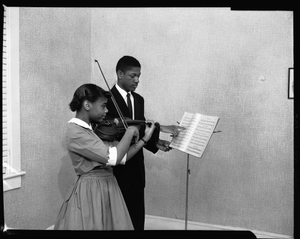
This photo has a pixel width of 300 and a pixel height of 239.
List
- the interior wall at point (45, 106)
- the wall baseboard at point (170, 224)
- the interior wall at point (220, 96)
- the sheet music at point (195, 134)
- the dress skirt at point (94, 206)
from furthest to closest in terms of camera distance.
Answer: the wall baseboard at point (170, 224), the interior wall at point (220, 96), the interior wall at point (45, 106), the sheet music at point (195, 134), the dress skirt at point (94, 206)

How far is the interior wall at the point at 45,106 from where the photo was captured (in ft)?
5.64

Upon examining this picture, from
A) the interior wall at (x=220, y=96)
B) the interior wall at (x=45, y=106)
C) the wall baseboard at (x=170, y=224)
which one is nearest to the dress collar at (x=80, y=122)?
the interior wall at (x=45, y=106)

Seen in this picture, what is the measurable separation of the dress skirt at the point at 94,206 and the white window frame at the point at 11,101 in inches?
23.5

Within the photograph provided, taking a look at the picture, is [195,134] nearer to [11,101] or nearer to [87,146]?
[87,146]

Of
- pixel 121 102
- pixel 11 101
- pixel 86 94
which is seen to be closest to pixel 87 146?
pixel 86 94

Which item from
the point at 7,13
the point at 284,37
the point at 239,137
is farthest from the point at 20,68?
the point at 284,37

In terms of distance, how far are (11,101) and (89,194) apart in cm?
79

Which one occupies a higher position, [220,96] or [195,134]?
[220,96]

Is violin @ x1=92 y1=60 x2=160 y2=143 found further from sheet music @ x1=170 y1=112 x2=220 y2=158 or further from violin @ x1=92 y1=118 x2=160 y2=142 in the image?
sheet music @ x1=170 y1=112 x2=220 y2=158

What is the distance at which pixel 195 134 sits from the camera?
60.7 inches

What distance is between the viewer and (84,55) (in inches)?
85.6

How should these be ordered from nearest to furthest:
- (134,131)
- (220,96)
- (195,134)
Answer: (134,131), (195,134), (220,96)

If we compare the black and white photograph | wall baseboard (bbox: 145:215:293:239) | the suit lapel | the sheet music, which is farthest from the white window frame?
wall baseboard (bbox: 145:215:293:239)

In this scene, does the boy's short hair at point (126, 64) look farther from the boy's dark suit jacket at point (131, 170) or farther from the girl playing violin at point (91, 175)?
the girl playing violin at point (91, 175)
